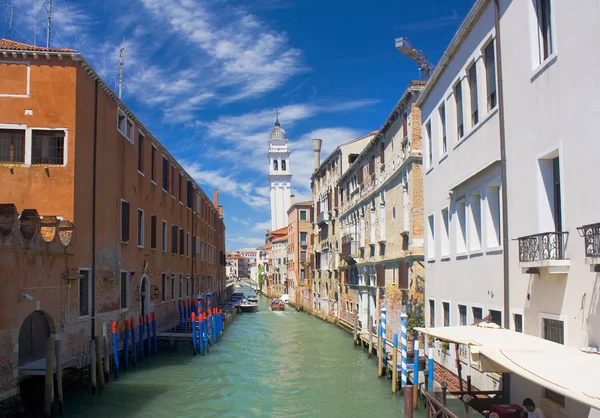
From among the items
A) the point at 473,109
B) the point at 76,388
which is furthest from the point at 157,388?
the point at 473,109

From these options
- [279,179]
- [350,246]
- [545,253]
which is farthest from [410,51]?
[279,179]

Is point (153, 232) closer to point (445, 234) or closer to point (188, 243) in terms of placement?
point (188, 243)

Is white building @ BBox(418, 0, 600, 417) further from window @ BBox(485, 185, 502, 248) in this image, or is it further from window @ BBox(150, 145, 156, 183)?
window @ BBox(150, 145, 156, 183)

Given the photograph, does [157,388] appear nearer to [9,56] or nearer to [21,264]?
[21,264]

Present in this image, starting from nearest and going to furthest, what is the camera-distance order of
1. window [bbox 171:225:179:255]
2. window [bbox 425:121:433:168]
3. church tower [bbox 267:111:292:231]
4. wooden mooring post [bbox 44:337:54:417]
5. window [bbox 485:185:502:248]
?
window [bbox 485:185:502:248], wooden mooring post [bbox 44:337:54:417], window [bbox 425:121:433:168], window [bbox 171:225:179:255], church tower [bbox 267:111:292:231]

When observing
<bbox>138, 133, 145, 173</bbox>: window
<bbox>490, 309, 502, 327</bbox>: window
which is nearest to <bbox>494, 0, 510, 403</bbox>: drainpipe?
<bbox>490, 309, 502, 327</bbox>: window

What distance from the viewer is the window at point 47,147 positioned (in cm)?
1448

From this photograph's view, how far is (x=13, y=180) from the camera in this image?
46.7 ft

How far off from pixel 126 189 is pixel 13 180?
4548 mm

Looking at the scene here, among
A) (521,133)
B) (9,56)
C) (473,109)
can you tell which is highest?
(9,56)

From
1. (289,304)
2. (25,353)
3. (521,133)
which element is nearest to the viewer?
(521,133)

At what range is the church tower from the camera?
88.2 metres

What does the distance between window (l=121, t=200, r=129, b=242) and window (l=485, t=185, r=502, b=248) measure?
1200 cm

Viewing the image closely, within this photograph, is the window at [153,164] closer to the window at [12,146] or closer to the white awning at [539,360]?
the window at [12,146]
